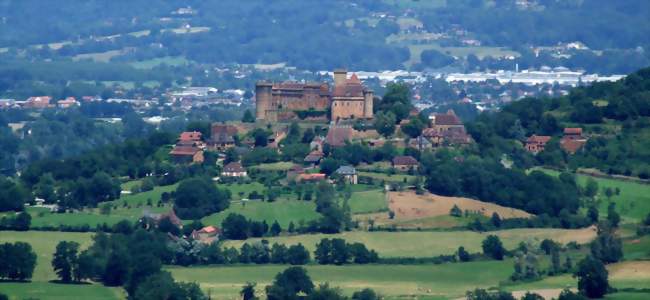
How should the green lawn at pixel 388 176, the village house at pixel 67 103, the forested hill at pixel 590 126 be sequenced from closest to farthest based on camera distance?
1. the green lawn at pixel 388 176
2. the forested hill at pixel 590 126
3. the village house at pixel 67 103

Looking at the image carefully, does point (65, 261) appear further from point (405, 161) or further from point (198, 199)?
point (405, 161)

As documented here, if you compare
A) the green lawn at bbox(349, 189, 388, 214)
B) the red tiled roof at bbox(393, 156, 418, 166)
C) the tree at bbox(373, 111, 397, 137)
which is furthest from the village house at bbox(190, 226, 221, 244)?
the tree at bbox(373, 111, 397, 137)

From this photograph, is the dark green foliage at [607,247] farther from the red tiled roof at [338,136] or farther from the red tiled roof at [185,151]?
the red tiled roof at [185,151]

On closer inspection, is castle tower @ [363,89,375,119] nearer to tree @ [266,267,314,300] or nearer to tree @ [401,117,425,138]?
tree @ [401,117,425,138]

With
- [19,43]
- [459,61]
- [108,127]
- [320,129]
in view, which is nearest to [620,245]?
[320,129]

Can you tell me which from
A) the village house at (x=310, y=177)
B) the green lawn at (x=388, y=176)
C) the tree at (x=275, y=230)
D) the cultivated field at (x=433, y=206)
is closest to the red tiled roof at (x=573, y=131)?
the green lawn at (x=388, y=176)

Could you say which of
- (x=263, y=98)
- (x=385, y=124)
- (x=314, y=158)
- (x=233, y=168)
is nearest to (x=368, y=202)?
(x=314, y=158)
